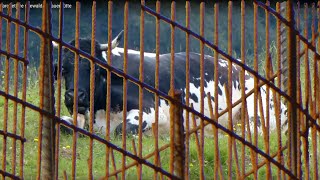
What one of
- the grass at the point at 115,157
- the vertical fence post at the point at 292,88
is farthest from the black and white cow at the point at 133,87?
the vertical fence post at the point at 292,88

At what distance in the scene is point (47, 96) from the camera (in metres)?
4.21

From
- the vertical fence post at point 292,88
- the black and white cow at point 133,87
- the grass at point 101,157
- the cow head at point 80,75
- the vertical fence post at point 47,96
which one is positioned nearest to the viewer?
the vertical fence post at point 292,88

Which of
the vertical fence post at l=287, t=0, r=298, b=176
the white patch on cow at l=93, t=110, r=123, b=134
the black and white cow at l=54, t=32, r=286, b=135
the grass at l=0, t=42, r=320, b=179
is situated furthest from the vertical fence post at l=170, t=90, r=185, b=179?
the white patch on cow at l=93, t=110, r=123, b=134

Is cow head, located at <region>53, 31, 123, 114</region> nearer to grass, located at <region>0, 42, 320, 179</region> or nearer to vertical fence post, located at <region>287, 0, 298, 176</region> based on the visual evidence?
grass, located at <region>0, 42, 320, 179</region>

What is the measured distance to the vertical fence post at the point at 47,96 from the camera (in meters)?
4.02

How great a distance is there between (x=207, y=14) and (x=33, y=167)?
22.3ft

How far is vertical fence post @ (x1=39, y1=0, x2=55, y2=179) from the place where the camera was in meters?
4.02

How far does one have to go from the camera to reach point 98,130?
918 cm

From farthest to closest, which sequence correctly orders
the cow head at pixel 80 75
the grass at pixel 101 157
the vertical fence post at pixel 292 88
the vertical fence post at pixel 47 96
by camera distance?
the cow head at pixel 80 75 → the grass at pixel 101 157 → the vertical fence post at pixel 47 96 → the vertical fence post at pixel 292 88

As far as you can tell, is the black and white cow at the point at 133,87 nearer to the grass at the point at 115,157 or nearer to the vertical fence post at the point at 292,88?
the grass at the point at 115,157

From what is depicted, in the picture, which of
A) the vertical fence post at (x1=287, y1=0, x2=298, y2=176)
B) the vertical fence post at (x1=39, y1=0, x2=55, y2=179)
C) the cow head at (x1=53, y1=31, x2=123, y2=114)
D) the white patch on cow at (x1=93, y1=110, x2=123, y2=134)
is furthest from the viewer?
the white patch on cow at (x1=93, y1=110, x2=123, y2=134)

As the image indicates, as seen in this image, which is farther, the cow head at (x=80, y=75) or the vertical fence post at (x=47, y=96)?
the cow head at (x=80, y=75)

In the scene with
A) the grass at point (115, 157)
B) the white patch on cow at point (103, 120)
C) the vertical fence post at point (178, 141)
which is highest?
the white patch on cow at point (103, 120)

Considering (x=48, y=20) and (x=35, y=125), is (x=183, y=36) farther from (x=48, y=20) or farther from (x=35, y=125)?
(x=48, y=20)
